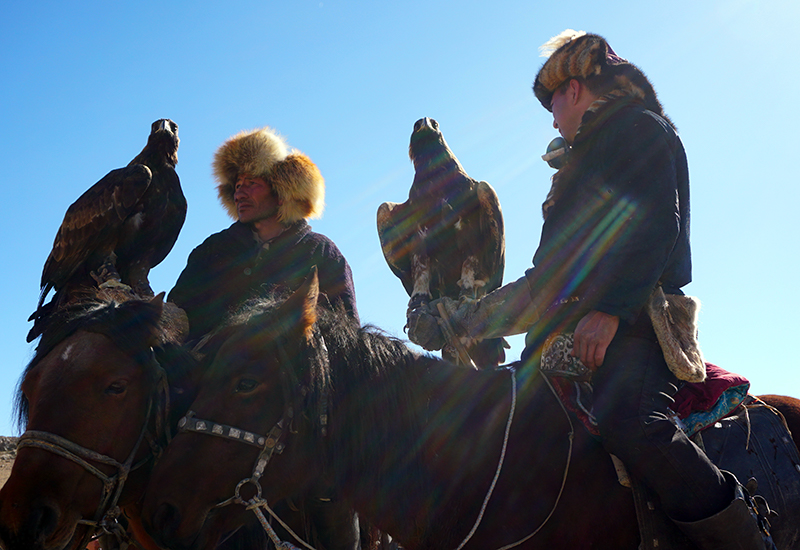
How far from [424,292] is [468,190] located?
1348mm

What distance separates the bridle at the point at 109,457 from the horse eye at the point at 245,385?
3.11 ft

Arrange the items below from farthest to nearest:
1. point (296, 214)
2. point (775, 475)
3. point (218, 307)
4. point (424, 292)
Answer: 1. point (424, 292)
2. point (296, 214)
3. point (218, 307)
4. point (775, 475)

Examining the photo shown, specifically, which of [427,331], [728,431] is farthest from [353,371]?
[728,431]

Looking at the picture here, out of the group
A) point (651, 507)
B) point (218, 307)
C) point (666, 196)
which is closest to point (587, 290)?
point (666, 196)

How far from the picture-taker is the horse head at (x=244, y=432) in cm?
230

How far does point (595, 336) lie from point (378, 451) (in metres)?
1.04

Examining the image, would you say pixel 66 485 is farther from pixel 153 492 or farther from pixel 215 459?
pixel 215 459

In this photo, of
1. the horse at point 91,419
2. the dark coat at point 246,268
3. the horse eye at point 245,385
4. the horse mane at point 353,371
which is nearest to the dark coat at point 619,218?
the horse mane at point 353,371

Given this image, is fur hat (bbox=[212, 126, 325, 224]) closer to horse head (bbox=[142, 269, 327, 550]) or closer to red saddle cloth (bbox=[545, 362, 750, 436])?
horse head (bbox=[142, 269, 327, 550])

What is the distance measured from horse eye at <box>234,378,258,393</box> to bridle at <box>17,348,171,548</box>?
Result: 95 cm

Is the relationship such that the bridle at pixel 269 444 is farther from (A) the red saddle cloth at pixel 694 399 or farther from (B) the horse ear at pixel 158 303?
(B) the horse ear at pixel 158 303

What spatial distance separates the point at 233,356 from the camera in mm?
2537

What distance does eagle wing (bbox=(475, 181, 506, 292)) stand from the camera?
6691 mm

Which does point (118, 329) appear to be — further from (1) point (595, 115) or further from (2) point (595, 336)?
(1) point (595, 115)
